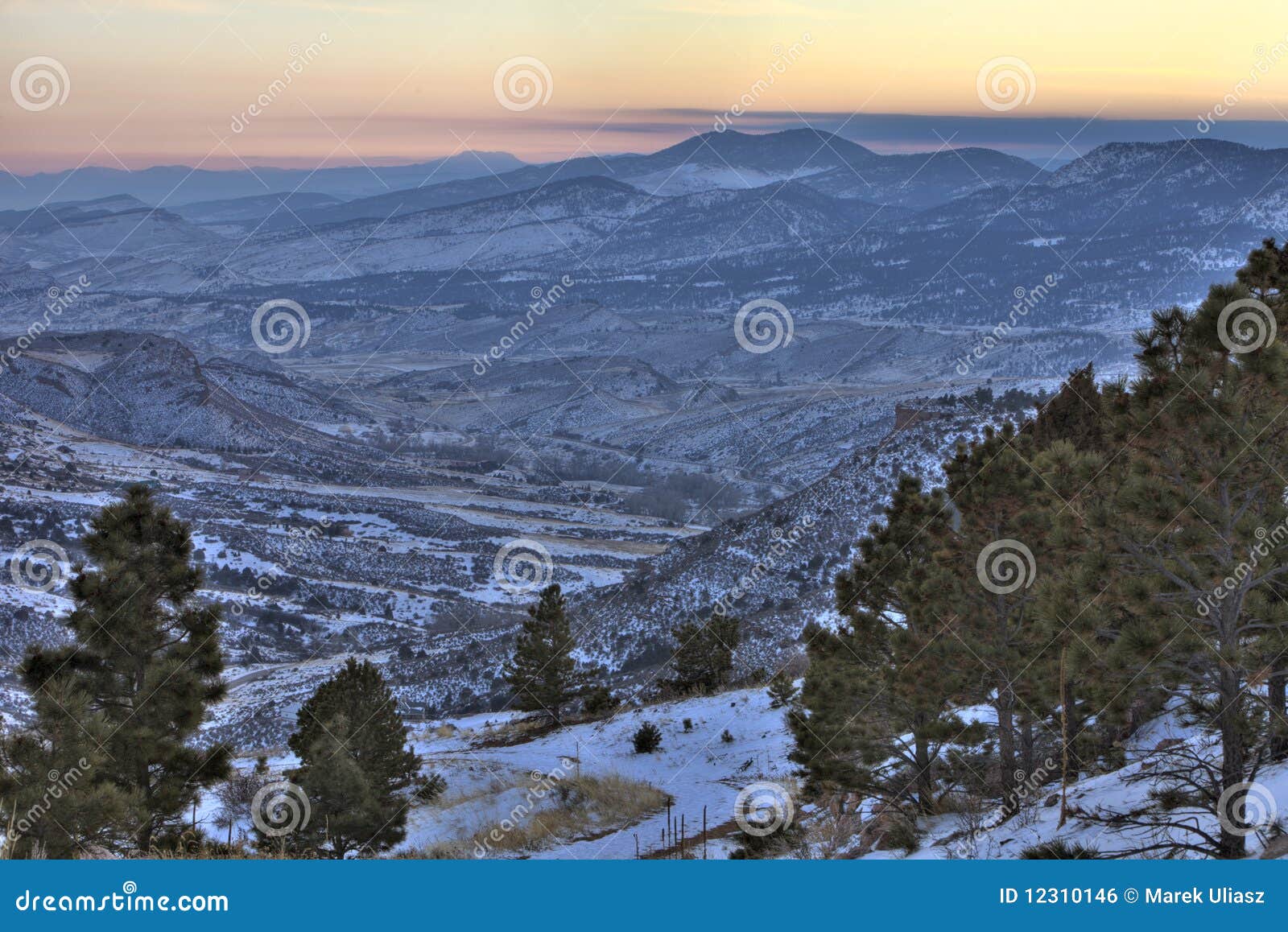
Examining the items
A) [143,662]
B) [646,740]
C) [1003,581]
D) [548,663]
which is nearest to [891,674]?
[1003,581]

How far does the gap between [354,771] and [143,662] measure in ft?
10.1

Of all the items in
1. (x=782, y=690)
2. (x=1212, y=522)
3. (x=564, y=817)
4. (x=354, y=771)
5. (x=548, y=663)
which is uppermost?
(x=548, y=663)

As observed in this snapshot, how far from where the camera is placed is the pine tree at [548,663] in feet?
92.3

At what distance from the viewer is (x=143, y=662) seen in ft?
45.1

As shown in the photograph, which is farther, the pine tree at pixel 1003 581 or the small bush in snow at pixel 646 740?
the small bush in snow at pixel 646 740

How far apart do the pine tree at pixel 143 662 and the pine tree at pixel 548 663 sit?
14346 millimetres

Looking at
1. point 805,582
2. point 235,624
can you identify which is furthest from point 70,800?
point 235,624

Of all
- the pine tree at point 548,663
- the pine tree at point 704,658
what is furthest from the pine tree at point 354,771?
the pine tree at point 704,658

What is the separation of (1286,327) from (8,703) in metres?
34.0

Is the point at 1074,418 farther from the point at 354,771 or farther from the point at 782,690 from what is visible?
the point at 354,771

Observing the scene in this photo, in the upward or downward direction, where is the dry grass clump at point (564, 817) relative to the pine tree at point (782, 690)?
downward

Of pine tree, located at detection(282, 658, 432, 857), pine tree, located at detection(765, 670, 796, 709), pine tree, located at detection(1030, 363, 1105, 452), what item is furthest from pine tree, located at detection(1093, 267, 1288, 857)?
pine tree, located at detection(765, 670, 796, 709)

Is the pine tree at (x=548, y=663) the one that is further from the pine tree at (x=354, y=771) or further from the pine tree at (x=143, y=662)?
the pine tree at (x=143, y=662)

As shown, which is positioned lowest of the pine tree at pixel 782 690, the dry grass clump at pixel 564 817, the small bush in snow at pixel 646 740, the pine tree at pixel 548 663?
the dry grass clump at pixel 564 817
